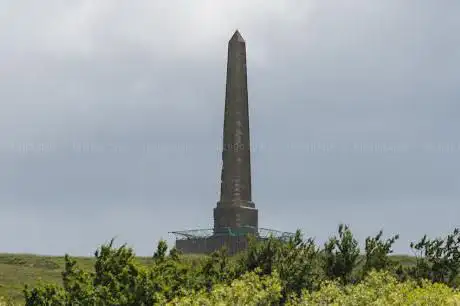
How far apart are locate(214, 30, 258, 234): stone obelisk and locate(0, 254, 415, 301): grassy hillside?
5.09 m

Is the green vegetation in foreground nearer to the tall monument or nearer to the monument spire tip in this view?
the tall monument

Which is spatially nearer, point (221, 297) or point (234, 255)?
point (221, 297)

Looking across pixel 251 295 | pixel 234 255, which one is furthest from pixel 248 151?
pixel 251 295

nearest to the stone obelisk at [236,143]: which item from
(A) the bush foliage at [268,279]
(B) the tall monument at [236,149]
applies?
(B) the tall monument at [236,149]

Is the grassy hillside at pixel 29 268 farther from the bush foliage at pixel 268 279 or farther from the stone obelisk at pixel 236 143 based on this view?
the bush foliage at pixel 268 279

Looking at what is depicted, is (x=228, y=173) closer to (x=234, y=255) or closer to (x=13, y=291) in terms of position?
(x=234, y=255)

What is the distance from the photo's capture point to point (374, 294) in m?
50.0

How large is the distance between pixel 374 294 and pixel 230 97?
3332 cm

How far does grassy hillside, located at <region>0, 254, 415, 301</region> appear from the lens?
249ft

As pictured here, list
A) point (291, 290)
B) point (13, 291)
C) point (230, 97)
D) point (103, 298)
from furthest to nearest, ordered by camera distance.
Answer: point (230, 97), point (13, 291), point (291, 290), point (103, 298)

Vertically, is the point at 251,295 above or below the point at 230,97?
below

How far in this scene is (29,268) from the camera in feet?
282

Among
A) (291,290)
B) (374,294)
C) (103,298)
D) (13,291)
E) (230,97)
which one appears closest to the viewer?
(374,294)

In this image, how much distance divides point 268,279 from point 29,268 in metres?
41.0
